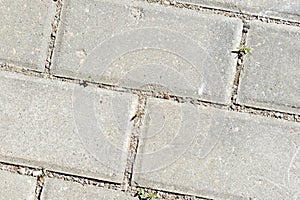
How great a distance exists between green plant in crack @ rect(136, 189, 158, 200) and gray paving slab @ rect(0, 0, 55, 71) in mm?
814

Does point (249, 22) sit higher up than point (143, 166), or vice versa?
point (249, 22)

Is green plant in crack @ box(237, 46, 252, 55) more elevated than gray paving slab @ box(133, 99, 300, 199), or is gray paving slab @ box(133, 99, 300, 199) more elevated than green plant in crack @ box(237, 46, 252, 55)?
green plant in crack @ box(237, 46, 252, 55)

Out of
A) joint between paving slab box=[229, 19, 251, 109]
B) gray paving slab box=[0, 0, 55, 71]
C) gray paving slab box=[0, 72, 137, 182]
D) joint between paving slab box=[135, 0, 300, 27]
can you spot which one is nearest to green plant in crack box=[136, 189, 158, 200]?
gray paving slab box=[0, 72, 137, 182]

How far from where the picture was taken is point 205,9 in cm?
216

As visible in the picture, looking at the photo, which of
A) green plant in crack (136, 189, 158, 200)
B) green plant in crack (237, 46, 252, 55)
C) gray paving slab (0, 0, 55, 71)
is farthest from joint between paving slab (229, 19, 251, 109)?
gray paving slab (0, 0, 55, 71)

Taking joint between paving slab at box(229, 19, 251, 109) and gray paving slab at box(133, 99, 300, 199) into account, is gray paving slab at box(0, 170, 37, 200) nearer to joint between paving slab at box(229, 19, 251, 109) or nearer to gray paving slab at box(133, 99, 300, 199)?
gray paving slab at box(133, 99, 300, 199)

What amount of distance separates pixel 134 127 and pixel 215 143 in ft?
1.38

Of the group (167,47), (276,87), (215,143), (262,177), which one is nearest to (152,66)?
(167,47)

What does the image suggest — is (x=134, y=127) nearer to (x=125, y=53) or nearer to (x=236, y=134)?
(x=125, y=53)

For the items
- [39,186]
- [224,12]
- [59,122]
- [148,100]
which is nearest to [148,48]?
[148,100]

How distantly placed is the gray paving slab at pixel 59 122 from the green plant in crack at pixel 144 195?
20cm

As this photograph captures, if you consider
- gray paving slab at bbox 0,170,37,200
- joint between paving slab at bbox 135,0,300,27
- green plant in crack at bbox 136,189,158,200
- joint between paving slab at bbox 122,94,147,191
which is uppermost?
joint between paving slab at bbox 135,0,300,27

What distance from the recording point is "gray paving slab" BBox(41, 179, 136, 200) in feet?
7.04

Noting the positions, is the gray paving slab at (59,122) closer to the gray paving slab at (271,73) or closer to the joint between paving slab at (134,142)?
the joint between paving slab at (134,142)
